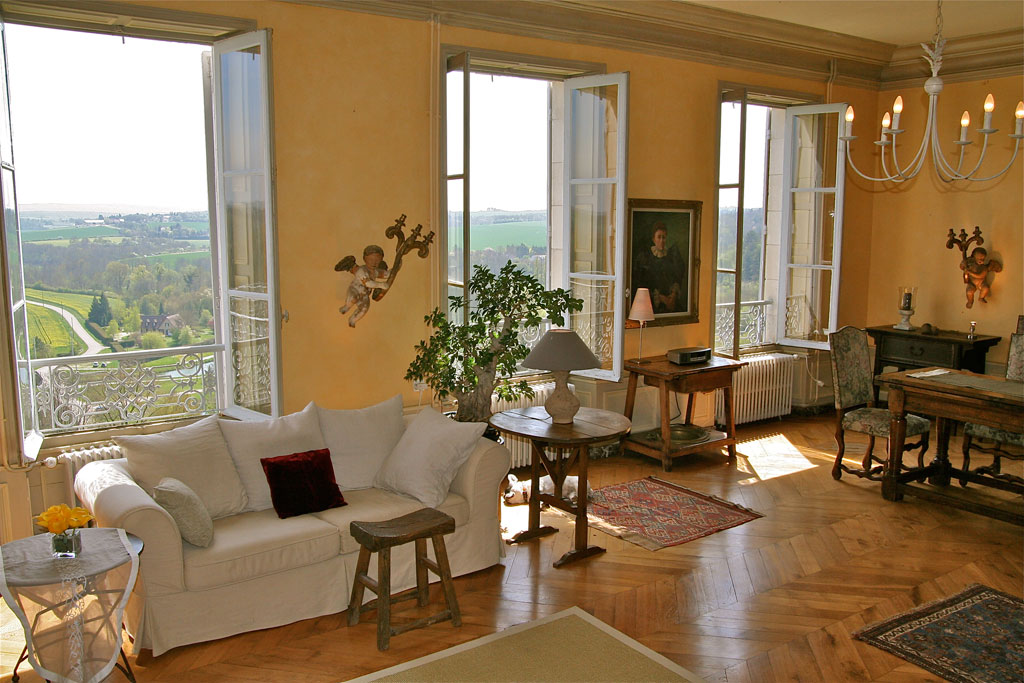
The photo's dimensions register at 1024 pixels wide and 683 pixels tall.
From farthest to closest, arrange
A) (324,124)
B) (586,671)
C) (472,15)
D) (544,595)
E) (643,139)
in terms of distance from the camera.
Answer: (643,139), (472,15), (324,124), (544,595), (586,671)

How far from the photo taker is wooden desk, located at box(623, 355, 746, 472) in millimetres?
6484

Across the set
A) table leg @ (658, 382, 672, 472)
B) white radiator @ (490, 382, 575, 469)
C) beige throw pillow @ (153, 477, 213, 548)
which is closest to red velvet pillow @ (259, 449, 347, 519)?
beige throw pillow @ (153, 477, 213, 548)

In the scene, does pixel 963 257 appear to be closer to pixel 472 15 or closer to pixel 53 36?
pixel 472 15

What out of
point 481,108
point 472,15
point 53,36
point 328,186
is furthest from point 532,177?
point 53,36

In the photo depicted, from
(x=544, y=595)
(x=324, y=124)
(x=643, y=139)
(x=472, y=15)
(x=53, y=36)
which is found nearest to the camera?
(x=544, y=595)

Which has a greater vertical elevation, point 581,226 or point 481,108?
point 481,108

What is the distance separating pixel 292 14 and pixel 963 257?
6.30 meters

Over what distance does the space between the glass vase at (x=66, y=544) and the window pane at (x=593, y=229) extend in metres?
4.07

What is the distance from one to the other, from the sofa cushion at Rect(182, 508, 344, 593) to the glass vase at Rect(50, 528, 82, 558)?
52cm

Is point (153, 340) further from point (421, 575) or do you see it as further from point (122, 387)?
point (421, 575)

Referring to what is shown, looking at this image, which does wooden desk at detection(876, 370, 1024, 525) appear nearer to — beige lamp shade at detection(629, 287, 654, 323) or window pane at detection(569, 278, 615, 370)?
beige lamp shade at detection(629, 287, 654, 323)

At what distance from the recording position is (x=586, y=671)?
11.9 feet

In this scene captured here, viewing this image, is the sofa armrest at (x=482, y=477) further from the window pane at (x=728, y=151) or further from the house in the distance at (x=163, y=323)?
the window pane at (x=728, y=151)

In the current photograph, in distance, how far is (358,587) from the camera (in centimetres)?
403
